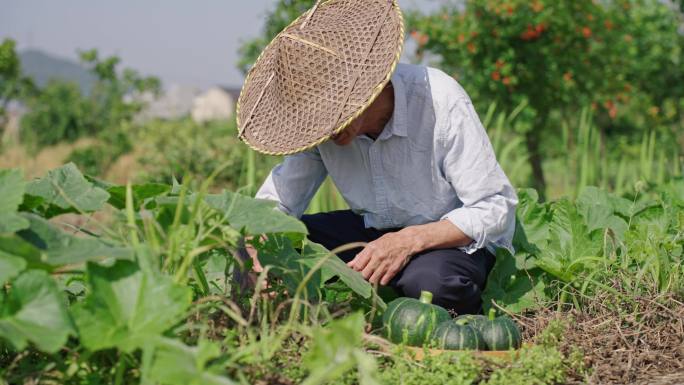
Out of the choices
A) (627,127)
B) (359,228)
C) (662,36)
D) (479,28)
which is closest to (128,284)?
(359,228)

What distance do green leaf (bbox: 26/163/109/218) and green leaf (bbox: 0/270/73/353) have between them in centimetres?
41

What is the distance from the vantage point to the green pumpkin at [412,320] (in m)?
2.36

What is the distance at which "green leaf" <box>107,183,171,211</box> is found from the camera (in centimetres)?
228

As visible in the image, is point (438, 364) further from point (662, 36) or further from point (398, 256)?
point (662, 36)

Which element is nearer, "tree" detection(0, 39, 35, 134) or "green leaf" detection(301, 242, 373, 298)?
"green leaf" detection(301, 242, 373, 298)

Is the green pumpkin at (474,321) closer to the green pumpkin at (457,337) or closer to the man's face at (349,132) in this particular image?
the green pumpkin at (457,337)

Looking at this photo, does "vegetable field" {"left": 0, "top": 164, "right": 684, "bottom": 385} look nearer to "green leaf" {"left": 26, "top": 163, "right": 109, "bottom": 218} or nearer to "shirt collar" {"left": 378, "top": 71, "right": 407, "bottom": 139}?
"green leaf" {"left": 26, "top": 163, "right": 109, "bottom": 218}

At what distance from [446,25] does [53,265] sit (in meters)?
5.89

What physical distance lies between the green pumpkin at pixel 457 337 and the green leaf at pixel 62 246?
0.97 m

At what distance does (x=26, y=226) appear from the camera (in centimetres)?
179

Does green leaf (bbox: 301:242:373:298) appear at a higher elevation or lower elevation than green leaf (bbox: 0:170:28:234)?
lower

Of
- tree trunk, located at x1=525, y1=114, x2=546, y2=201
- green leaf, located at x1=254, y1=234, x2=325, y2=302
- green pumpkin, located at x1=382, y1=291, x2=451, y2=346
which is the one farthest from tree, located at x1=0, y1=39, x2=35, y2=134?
green pumpkin, located at x1=382, y1=291, x2=451, y2=346

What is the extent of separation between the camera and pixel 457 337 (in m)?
Answer: 2.31

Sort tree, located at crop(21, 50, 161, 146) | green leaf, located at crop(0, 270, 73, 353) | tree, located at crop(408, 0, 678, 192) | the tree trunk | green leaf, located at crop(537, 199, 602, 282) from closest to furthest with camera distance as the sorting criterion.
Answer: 1. green leaf, located at crop(0, 270, 73, 353)
2. green leaf, located at crop(537, 199, 602, 282)
3. the tree trunk
4. tree, located at crop(408, 0, 678, 192)
5. tree, located at crop(21, 50, 161, 146)
